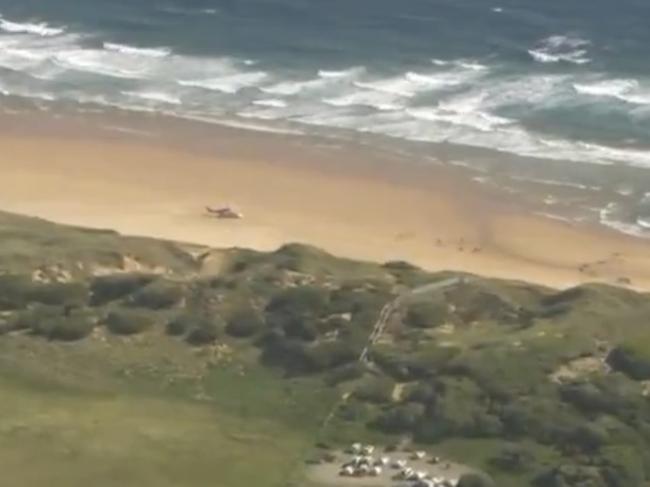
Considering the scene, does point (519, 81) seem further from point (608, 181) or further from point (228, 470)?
point (228, 470)

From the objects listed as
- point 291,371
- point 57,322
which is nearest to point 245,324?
point 291,371

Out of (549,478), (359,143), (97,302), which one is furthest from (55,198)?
(549,478)

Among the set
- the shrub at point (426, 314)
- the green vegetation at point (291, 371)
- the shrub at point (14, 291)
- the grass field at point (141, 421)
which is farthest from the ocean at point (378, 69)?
the grass field at point (141, 421)

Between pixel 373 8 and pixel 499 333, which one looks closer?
pixel 499 333

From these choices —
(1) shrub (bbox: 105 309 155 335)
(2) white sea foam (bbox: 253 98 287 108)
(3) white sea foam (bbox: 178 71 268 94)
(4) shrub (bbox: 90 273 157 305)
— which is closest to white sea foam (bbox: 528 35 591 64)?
(2) white sea foam (bbox: 253 98 287 108)

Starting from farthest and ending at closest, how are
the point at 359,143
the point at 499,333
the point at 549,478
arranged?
1. the point at 359,143
2. the point at 499,333
3. the point at 549,478

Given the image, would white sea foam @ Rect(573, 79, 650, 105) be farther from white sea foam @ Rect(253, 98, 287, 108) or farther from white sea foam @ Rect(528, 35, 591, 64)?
white sea foam @ Rect(253, 98, 287, 108)
